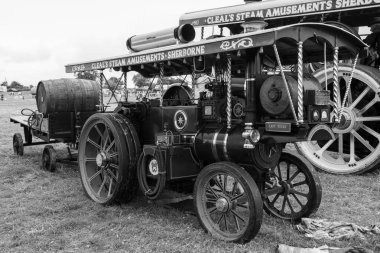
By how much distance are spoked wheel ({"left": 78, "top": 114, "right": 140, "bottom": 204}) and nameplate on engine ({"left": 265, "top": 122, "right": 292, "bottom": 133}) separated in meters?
1.68

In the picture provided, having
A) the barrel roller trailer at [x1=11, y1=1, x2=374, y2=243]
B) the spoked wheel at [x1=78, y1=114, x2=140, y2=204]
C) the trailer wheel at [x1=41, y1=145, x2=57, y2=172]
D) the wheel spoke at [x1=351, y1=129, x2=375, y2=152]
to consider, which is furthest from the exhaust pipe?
the wheel spoke at [x1=351, y1=129, x2=375, y2=152]

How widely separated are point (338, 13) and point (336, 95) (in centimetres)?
344

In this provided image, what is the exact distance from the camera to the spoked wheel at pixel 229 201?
368 cm

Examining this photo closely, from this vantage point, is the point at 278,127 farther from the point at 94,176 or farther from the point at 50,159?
the point at 50,159

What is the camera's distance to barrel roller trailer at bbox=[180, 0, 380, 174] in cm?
665

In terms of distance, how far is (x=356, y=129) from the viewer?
695cm

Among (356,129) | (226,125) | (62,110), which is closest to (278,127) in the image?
(226,125)

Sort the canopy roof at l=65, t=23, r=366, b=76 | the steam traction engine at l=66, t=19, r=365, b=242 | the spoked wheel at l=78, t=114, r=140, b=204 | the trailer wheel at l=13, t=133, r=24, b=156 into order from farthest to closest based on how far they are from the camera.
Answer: the trailer wheel at l=13, t=133, r=24, b=156 → the spoked wheel at l=78, t=114, r=140, b=204 → the steam traction engine at l=66, t=19, r=365, b=242 → the canopy roof at l=65, t=23, r=366, b=76

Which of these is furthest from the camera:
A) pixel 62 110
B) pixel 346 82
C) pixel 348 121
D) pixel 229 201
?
pixel 62 110

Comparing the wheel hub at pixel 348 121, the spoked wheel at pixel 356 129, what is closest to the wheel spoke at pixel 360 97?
the spoked wheel at pixel 356 129

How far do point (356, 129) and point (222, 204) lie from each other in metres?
3.90

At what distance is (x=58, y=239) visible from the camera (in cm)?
412

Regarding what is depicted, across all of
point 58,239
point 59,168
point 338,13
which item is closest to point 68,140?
point 59,168

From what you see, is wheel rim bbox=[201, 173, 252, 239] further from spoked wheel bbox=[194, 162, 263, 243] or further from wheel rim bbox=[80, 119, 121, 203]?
wheel rim bbox=[80, 119, 121, 203]
